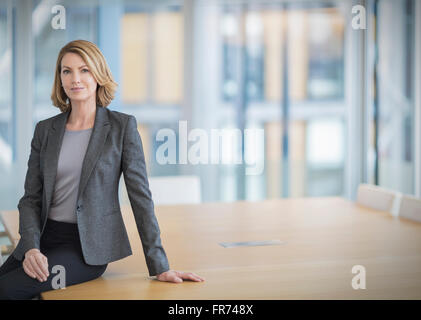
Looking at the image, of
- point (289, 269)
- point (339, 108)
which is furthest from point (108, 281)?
point (339, 108)

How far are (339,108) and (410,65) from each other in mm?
1153

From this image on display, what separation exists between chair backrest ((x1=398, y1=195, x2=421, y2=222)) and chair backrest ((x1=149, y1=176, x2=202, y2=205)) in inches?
54.8

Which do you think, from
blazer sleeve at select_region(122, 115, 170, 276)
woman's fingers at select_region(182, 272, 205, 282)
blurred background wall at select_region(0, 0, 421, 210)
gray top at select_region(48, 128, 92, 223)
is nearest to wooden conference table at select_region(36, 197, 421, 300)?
woman's fingers at select_region(182, 272, 205, 282)

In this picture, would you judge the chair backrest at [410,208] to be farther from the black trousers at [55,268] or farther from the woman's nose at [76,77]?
the woman's nose at [76,77]

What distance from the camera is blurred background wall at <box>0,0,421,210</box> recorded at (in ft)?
18.2

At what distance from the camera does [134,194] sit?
2.01m

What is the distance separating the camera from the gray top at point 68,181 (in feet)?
6.49

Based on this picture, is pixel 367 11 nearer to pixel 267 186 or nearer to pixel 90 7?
pixel 267 186

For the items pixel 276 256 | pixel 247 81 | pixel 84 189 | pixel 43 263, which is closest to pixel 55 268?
pixel 43 263

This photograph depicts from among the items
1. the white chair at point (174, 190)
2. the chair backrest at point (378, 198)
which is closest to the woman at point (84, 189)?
the chair backrest at point (378, 198)

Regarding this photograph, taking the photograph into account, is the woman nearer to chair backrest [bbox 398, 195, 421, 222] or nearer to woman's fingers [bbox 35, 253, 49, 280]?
woman's fingers [bbox 35, 253, 49, 280]

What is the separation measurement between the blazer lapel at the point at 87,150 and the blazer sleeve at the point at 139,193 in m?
0.08
